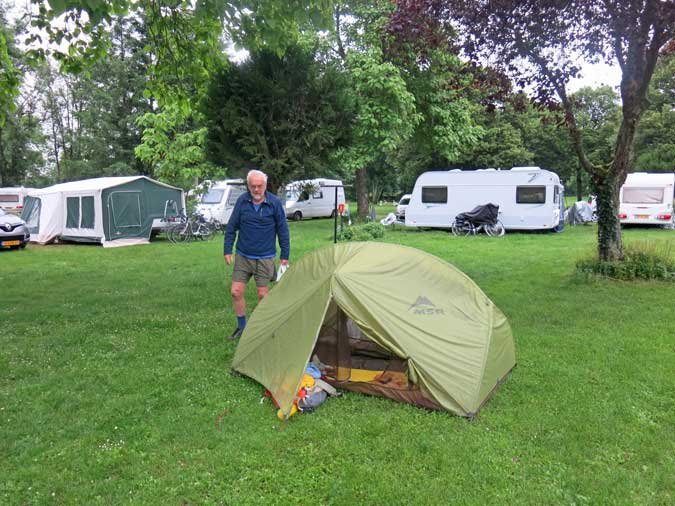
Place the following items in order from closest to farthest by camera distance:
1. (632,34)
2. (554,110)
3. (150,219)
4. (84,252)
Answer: (632,34)
(554,110)
(84,252)
(150,219)

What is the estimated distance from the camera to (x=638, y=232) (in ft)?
54.6

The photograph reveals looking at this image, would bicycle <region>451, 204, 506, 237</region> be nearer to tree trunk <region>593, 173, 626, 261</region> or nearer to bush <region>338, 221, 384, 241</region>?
bush <region>338, 221, 384, 241</region>

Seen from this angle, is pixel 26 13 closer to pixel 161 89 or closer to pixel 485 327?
pixel 161 89

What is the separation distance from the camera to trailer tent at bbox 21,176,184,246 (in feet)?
50.3

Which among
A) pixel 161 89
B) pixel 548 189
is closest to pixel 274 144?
pixel 161 89

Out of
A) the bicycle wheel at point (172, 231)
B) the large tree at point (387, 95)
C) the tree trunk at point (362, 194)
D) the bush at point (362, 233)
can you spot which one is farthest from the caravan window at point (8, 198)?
the bush at point (362, 233)

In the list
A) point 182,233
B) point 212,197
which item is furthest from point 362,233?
point 212,197

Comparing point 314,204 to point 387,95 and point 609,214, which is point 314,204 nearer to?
point 387,95

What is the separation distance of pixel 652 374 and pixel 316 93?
5.13 metres

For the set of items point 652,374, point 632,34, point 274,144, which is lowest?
point 652,374

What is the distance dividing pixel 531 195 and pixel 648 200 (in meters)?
4.54

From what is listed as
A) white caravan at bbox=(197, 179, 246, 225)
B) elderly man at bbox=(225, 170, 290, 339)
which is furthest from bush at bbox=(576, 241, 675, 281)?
white caravan at bbox=(197, 179, 246, 225)

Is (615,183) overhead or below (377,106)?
below

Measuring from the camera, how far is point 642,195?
58.1 feet
